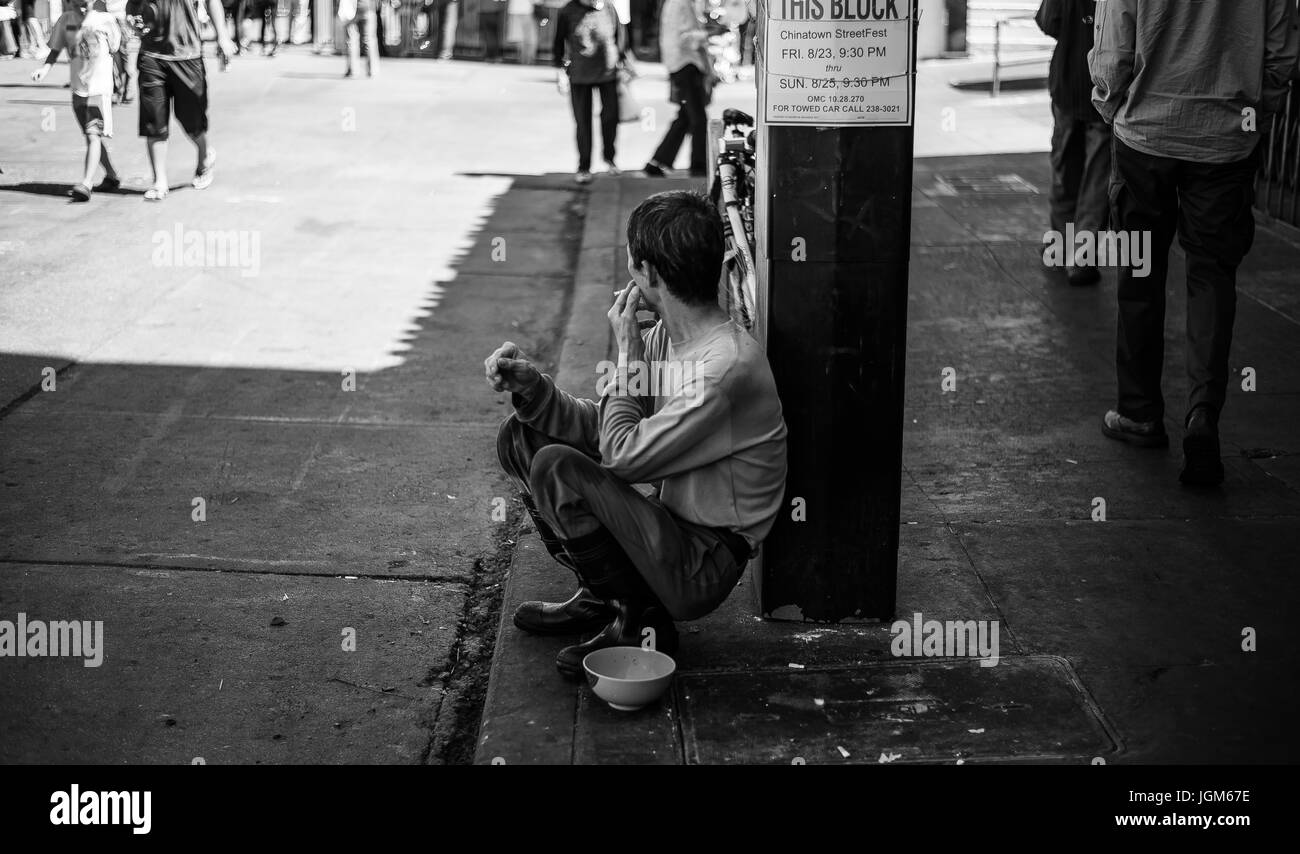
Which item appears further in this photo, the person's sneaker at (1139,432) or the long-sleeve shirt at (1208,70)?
the person's sneaker at (1139,432)

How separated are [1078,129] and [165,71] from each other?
7.32 meters

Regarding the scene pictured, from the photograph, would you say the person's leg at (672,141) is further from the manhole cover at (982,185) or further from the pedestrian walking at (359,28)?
the pedestrian walking at (359,28)

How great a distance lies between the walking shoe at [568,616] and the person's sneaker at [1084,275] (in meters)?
5.16

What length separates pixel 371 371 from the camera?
A: 7402 mm

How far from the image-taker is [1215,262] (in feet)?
17.8

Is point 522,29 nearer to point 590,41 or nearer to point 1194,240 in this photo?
point 590,41

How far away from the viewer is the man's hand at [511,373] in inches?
149

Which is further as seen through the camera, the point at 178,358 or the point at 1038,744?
the point at 178,358

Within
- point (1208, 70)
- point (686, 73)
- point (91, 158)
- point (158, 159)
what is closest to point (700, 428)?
point (1208, 70)

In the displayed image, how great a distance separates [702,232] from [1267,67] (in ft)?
9.70

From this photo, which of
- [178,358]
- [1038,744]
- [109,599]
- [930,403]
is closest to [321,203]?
[178,358]

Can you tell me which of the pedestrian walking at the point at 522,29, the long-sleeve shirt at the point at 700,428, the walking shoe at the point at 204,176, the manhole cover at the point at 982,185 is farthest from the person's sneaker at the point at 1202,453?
the pedestrian walking at the point at 522,29
